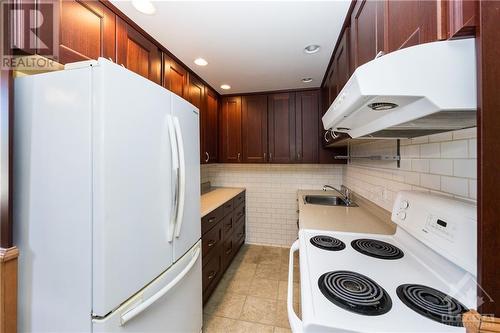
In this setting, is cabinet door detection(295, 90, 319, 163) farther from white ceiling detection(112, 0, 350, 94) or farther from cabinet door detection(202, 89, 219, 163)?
cabinet door detection(202, 89, 219, 163)

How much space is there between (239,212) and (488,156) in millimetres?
2714

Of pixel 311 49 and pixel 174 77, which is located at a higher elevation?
pixel 311 49

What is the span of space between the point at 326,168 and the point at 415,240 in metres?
2.08

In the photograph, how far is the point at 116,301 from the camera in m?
0.82

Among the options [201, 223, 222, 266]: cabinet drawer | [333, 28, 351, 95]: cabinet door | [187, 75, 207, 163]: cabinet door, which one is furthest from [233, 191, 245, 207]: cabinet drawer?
[333, 28, 351, 95]: cabinet door

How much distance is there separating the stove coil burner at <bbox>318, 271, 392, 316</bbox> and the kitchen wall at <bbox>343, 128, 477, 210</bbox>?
56cm

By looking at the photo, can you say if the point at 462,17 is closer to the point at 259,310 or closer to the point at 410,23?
the point at 410,23

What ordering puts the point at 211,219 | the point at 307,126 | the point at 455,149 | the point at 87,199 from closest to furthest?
the point at 87,199 < the point at 455,149 < the point at 211,219 < the point at 307,126

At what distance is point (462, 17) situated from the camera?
19.5 inches

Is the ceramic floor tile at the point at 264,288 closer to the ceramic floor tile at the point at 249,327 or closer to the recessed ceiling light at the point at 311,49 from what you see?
the ceramic floor tile at the point at 249,327

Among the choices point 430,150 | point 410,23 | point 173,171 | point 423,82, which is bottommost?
point 173,171

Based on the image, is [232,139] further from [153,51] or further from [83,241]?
[83,241]

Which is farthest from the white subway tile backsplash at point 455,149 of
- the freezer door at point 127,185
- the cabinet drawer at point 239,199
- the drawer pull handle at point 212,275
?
the cabinet drawer at point 239,199

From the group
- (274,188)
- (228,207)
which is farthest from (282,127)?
(228,207)
